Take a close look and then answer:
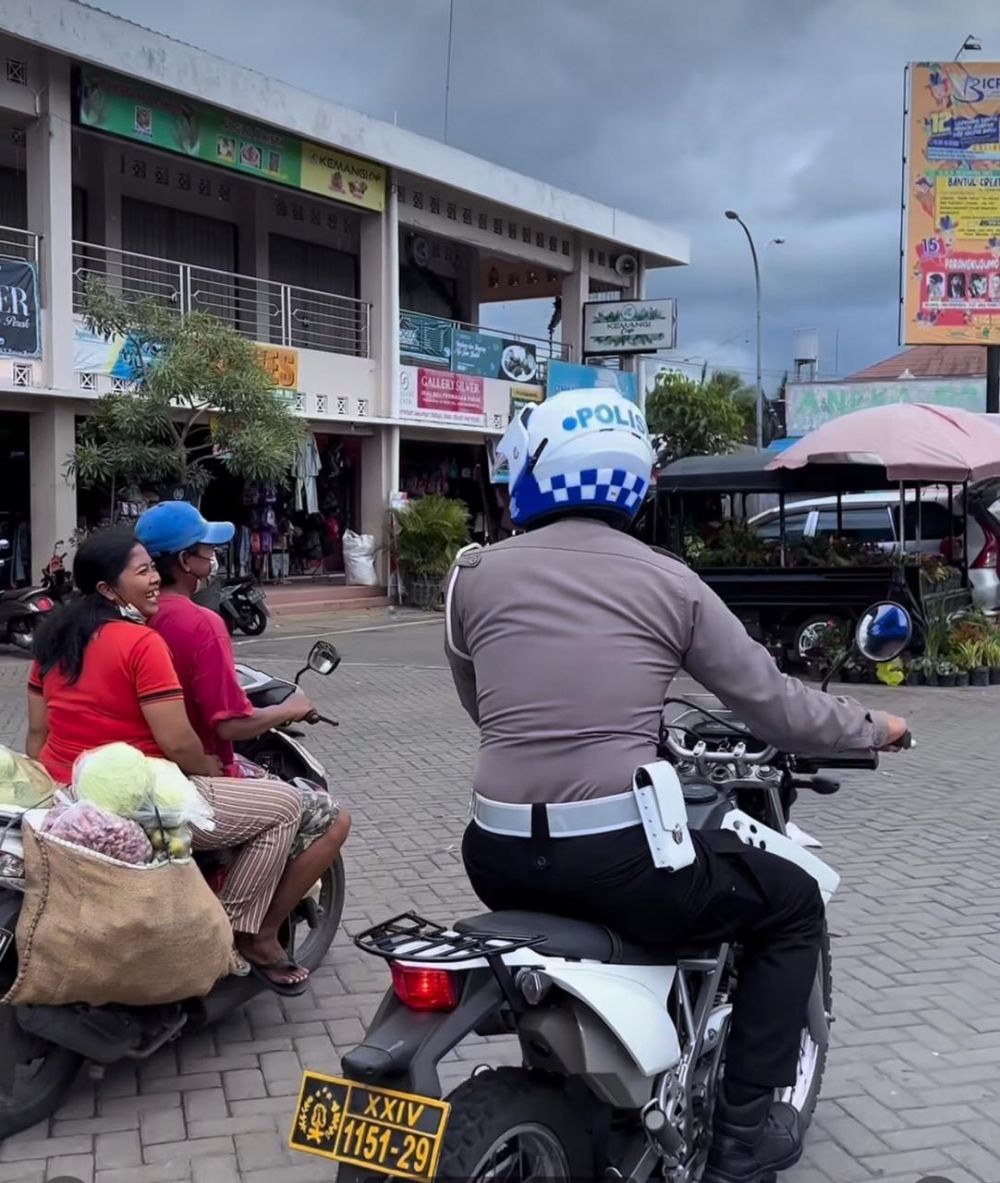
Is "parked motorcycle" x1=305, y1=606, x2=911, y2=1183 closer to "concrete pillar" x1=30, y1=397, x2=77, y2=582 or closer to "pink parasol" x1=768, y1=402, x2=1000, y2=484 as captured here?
"pink parasol" x1=768, y1=402, x2=1000, y2=484

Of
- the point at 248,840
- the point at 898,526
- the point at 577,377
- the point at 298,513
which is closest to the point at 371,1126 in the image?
the point at 248,840

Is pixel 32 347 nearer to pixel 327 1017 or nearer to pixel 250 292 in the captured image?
pixel 250 292

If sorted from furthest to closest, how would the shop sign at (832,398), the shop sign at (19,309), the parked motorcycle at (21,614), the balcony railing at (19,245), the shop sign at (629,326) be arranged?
the shop sign at (832,398) → the shop sign at (629,326) → the balcony railing at (19,245) → the shop sign at (19,309) → the parked motorcycle at (21,614)

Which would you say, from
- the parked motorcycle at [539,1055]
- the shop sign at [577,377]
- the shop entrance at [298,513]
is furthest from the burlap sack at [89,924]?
the shop sign at [577,377]

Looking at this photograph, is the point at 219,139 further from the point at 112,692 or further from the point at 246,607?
the point at 112,692

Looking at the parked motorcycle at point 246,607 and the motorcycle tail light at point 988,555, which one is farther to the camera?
the parked motorcycle at point 246,607

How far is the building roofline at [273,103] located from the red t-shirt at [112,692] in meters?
12.6

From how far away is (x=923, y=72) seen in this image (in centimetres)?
1591

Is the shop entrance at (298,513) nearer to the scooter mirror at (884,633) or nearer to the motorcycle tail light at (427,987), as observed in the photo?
the scooter mirror at (884,633)

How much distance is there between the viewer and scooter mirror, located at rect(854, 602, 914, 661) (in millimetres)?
2971

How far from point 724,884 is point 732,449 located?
100ft

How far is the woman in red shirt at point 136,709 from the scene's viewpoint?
3551 mm

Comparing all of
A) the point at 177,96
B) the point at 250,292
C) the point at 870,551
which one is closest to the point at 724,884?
the point at 870,551

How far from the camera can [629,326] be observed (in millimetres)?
24469
